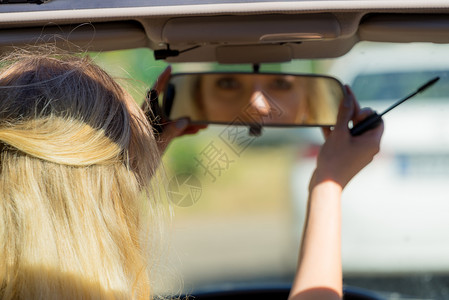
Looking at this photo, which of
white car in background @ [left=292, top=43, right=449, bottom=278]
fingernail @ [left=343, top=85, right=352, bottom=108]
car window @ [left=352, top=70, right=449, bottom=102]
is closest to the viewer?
fingernail @ [left=343, top=85, right=352, bottom=108]

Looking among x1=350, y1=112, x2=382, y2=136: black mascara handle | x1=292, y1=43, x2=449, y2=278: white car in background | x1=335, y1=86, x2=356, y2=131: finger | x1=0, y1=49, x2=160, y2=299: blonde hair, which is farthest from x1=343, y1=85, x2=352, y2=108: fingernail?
x1=292, y1=43, x2=449, y2=278: white car in background

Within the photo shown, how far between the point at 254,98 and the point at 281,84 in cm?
10

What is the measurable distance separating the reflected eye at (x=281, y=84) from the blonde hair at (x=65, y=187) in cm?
80

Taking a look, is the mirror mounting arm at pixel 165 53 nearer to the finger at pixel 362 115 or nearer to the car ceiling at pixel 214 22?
the car ceiling at pixel 214 22

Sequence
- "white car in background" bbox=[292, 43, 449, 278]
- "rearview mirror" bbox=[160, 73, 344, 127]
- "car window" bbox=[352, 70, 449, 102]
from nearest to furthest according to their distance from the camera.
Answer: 1. "rearview mirror" bbox=[160, 73, 344, 127]
2. "car window" bbox=[352, 70, 449, 102]
3. "white car in background" bbox=[292, 43, 449, 278]

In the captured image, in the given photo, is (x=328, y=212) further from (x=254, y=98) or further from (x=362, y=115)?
(x=254, y=98)

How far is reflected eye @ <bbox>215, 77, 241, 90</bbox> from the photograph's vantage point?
2.05m

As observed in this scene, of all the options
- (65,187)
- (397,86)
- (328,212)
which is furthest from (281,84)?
(397,86)

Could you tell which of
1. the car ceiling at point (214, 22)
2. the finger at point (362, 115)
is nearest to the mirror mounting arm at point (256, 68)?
the car ceiling at point (214, 22)

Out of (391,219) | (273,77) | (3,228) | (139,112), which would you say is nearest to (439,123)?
(391,219)

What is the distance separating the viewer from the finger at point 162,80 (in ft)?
6.70

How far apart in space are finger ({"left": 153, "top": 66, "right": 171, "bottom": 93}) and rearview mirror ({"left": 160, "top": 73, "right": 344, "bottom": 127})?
20 millimetres

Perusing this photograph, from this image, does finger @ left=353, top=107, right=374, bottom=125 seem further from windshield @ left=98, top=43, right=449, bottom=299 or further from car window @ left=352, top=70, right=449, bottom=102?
car window @ left=352, top=70, right=449, bottom=102

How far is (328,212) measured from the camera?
1.57 metres
